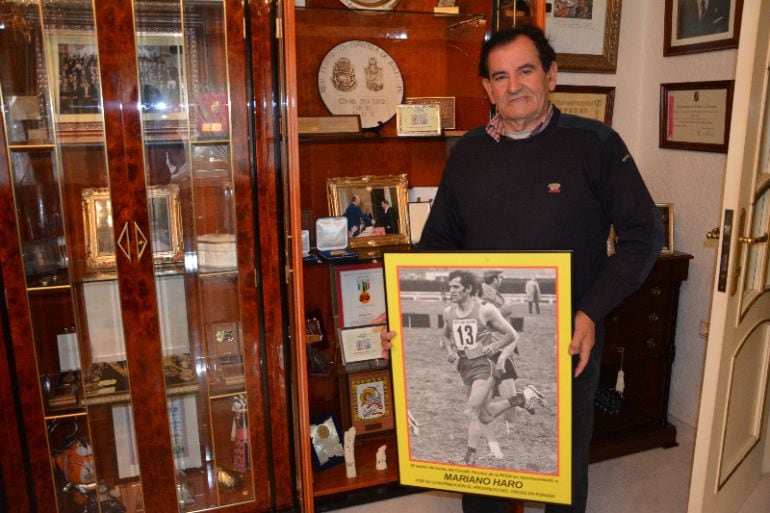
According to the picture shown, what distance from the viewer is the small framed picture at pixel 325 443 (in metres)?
2.52

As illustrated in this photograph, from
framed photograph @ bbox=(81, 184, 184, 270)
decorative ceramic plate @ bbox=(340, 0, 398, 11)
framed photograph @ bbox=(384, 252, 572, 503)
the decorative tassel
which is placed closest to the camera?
framed photograph @ bbox=(384, 252, 572, 503)

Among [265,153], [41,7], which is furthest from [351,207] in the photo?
[41,7]

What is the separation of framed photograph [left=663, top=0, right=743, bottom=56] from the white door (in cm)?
78

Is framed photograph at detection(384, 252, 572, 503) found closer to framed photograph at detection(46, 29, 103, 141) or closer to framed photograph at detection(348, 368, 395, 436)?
framed photograph at detection(348, 368, 395, 436)

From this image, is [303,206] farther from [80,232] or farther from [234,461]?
[234,461]

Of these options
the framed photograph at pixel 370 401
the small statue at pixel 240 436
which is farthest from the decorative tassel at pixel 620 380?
the small statue at pixel 240 436

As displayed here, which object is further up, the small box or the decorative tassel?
the small box

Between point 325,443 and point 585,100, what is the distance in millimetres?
1965

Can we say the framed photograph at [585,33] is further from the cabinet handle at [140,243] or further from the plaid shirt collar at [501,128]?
the cabinet handle at [140,243]

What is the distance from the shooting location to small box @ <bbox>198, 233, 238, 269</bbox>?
217 cm

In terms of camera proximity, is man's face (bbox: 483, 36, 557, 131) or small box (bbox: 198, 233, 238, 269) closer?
man's face (bbox: 483, 36, 557, 131)

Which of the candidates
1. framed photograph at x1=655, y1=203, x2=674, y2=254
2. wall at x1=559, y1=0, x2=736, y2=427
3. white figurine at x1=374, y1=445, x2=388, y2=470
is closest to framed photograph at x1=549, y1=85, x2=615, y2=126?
wall at x1=559, y1=0, x2=736, y2=427

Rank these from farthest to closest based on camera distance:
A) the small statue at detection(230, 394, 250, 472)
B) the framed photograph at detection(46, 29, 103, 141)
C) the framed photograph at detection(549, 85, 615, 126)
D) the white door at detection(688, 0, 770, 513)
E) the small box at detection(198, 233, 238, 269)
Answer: the framed photograph at detection(549, 85, 615, 126)
the small statue at detection(230, 394, 250, 472)
the small box at detection(198, 233, 238, 269)
the framed photograph at detection(46, 29, 103, 141)
the white door at detection(688, 0, 770, 513)

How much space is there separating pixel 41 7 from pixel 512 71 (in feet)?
4.73
